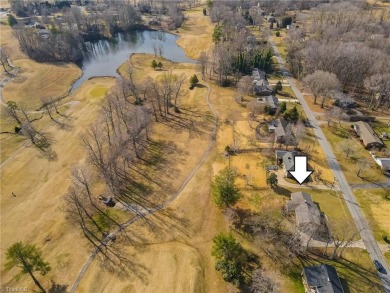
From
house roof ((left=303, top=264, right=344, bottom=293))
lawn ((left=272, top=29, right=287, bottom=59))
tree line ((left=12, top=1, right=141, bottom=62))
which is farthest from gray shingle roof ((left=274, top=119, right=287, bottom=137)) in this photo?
tree line ((left=12, top=1, right=141, bottom=62))

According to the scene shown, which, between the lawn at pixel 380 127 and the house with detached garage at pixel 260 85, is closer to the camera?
the lawn at pixel 380 127

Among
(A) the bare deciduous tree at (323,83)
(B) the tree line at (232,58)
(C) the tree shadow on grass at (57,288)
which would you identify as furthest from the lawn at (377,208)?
(B) the tree line at (232,58)

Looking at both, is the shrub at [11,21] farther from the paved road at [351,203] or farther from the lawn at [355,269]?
the lawn at [355,269]

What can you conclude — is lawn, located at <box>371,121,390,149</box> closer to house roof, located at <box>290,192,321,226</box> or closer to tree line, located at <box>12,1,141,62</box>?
house roof, located at <box>290,192,321,226</box>

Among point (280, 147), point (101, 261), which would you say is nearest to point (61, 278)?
point (101, 261)

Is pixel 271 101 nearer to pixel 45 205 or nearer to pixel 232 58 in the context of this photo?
pixel 232 58

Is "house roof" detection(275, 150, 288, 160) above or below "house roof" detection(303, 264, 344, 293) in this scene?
above
